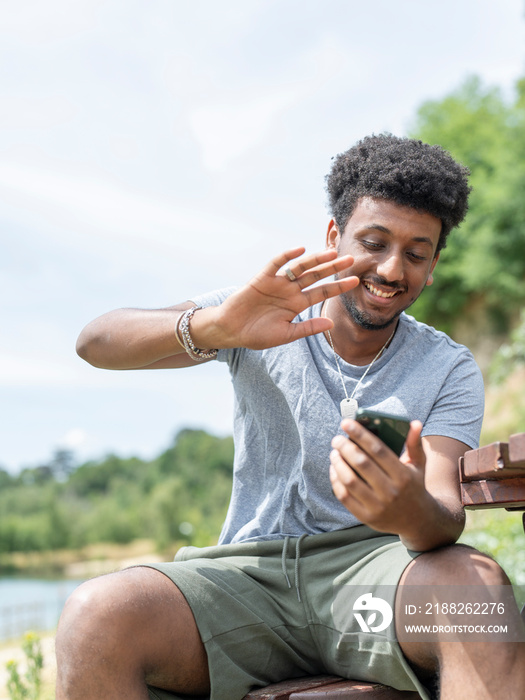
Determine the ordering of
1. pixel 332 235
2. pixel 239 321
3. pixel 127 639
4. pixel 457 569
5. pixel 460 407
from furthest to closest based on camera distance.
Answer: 1. pixel 332 235
2. pixel 460 407
3. pixel 239 321
4. pixel 127 639
5. pixel 457 569

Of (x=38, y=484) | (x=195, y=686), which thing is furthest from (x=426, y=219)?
(x=38, y=484)

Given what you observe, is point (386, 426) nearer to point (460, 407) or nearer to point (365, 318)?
point (460, 407)

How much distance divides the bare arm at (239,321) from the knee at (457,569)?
0.72 meters

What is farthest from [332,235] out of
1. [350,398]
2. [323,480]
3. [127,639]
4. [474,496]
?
[127,639]

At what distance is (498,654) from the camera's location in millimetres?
1500

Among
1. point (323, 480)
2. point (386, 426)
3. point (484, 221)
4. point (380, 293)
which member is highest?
point (484, 221)

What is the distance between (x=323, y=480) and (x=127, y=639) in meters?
0.78

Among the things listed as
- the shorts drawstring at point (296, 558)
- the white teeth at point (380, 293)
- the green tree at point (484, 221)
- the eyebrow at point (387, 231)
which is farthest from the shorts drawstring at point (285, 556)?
the green tree at point (484, 221)

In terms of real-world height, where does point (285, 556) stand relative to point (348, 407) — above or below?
below

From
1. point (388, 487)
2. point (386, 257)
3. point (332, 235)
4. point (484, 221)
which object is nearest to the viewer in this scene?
point (388, 487)

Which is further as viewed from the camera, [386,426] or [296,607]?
[296,607]

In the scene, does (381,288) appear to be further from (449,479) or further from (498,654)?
(498,654)

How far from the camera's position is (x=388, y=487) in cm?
147

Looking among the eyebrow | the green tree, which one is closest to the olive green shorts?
the eyebrow
